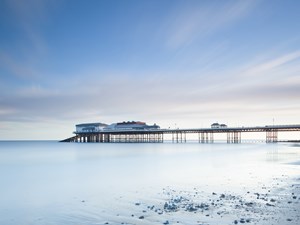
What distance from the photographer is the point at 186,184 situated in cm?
1573

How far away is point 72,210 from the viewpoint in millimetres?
10625

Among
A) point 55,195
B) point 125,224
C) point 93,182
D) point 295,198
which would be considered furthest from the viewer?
point 93,182

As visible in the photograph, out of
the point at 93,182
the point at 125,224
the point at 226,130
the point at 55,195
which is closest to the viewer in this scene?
the point at 125,224

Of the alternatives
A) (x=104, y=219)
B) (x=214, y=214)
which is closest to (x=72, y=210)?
(x=104, y=219)

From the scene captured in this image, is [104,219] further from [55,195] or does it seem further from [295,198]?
[295,198]

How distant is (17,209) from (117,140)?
115 meters

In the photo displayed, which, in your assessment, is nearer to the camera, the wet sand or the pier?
the wet sand

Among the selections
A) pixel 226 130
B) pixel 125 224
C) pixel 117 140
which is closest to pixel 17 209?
pixel 125 224

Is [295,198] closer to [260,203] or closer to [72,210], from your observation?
[260,203]

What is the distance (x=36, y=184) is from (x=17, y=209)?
6.93 m

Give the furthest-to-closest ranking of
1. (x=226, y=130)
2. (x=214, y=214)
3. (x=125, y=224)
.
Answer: (x=226, y=130), (x=214, y=214), (x=125, y=224)

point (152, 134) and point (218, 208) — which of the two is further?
point (152, 134)

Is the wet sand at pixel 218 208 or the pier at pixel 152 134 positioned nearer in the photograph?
the wet sand at pixel 218 208

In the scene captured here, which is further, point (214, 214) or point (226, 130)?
point (226, 130)
